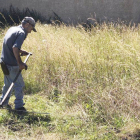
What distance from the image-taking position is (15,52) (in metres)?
5.03

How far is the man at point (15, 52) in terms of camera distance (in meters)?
5.07

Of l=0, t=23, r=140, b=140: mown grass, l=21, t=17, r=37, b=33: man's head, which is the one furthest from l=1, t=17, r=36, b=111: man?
l=0, t=23, r=140, b=140: mown grass

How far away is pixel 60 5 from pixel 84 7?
121cm

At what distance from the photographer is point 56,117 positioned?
5137 millimetres

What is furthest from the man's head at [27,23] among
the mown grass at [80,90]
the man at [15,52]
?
the mown grass at [80,90]

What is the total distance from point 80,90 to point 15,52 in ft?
4.73

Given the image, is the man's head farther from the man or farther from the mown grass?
the mown grass

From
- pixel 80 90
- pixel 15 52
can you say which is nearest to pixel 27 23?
pixel 15 52

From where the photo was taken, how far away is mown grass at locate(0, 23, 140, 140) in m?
4.68

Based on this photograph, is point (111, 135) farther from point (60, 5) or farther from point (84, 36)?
point (60, 5)

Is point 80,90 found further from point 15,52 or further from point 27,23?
point 27,23

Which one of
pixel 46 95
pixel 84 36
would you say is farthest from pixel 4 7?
pixel 46 95

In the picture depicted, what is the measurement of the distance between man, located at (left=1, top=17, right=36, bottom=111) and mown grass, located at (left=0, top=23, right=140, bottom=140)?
0.45m

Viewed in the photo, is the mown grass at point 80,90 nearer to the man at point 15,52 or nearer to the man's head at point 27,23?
the man at point 15,52
